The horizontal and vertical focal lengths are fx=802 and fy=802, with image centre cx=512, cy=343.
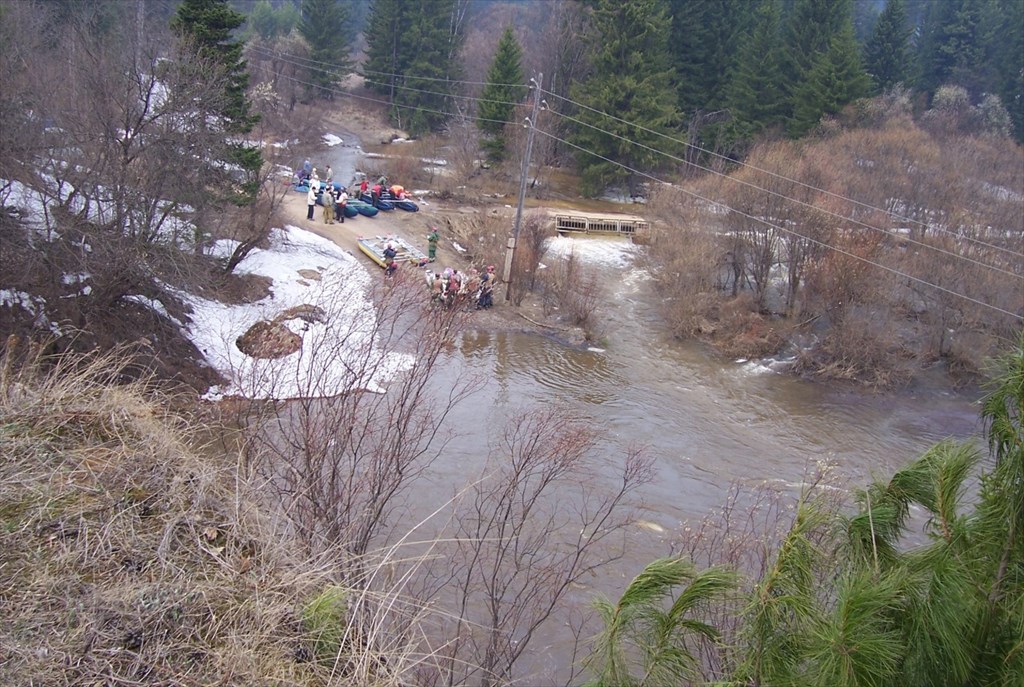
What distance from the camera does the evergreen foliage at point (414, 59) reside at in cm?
5119

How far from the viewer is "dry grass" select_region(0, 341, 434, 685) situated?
16.7 ft

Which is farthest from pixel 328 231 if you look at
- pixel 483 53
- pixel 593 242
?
pixel 483 53

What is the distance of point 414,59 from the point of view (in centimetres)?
5222

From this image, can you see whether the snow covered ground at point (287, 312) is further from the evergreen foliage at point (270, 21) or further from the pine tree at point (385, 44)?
the evergreen foliage at point (270, 21)

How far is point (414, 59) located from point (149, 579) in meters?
50.8

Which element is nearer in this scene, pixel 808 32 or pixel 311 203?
pixel 311 203

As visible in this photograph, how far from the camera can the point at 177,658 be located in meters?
5.20

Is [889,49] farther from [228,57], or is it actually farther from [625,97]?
[228,57]

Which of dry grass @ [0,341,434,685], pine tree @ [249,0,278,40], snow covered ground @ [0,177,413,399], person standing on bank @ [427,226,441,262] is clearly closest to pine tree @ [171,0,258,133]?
snow covered ground @ [0,177,413,399]

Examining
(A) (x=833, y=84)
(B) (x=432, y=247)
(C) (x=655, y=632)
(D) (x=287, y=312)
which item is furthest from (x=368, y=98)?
(C) (x=655, y=632)

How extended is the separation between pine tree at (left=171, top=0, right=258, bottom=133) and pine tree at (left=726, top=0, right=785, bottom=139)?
91.8 feet

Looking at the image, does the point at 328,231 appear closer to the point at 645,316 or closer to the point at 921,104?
the point at 645,316

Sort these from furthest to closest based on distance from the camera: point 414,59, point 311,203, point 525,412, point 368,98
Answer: point 368,98 < point 414,59 < point 311,203 < point 525,412

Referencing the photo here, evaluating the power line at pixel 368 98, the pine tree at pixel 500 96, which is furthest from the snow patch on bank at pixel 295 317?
the power line at pixel 368 98
